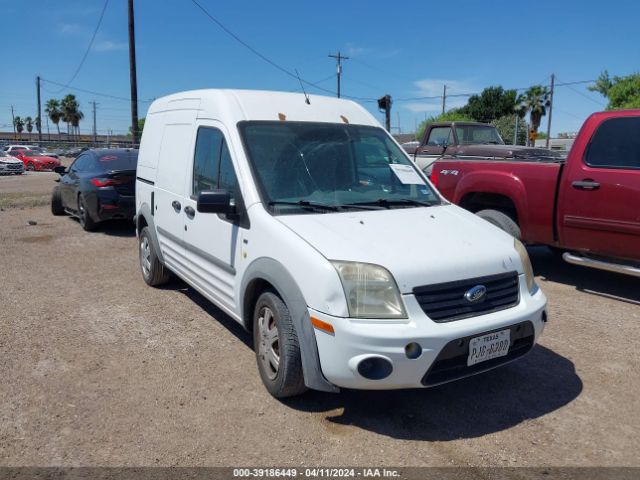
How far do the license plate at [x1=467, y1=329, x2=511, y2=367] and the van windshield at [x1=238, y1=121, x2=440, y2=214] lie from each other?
125 centimetres

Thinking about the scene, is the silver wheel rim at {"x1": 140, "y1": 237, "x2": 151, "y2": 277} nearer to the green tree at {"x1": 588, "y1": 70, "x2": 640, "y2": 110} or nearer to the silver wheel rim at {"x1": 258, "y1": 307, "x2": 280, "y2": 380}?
the silver wheel rim at {"x1": 258, "y1": 307, "x2": 280, "y2": 380}

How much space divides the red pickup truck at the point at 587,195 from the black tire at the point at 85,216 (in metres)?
7.00

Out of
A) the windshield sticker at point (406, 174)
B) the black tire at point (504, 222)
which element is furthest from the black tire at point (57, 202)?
the windshield sticker at point (406, 174)

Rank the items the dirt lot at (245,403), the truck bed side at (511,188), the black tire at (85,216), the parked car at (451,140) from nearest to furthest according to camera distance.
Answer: the dirt lot at (245,403), the truck bed side at (511,188), the black tire at (85,216), the parked car at (451,140)

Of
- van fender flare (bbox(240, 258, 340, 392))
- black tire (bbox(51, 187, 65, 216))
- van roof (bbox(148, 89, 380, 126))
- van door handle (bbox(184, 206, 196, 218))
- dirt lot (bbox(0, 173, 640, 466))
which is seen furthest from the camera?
black tire (bbox(51, 187, 65, 216))

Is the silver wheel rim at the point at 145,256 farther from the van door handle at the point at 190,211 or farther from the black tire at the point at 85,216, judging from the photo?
the black tire at the point at 85,216

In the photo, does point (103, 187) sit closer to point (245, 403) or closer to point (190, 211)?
point (190, 211)

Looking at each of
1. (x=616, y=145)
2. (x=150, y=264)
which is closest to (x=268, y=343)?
(x=150, y=264)

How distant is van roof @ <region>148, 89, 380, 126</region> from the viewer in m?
4.37

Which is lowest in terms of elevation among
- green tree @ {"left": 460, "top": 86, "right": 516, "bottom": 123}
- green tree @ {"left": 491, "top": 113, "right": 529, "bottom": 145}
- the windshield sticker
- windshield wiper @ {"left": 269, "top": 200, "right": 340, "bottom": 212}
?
windshield wiper @ {"left": 269, "top": 200, "right": 340, "bottom": 212}

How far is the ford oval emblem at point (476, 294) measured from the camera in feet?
10.7

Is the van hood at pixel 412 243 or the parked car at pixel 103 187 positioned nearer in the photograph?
the van hood at pixel 412 243

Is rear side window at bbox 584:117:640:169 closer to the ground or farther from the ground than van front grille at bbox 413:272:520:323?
farther from the ground

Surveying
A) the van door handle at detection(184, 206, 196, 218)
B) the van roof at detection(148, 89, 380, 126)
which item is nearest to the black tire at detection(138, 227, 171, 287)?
the van door handle at detection(184, 206, 196, 218)
